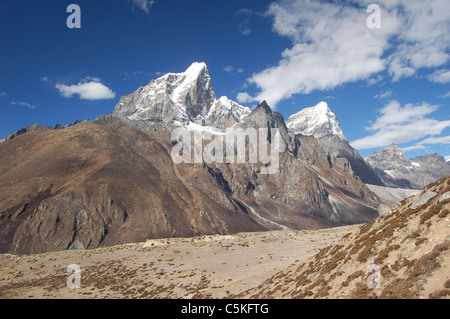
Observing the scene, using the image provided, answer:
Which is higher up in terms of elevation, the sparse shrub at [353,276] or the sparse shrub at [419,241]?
the sparse shrub at [419,241]

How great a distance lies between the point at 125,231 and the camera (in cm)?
12862

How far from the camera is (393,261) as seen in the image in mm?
19328

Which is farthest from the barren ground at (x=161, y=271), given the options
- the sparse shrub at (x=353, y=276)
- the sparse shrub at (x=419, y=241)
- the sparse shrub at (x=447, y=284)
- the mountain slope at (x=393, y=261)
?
the sparse shrub at (x=447, y=284)

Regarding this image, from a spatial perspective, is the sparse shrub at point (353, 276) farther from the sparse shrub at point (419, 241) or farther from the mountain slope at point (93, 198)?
the mountain slope at point (93, 198)

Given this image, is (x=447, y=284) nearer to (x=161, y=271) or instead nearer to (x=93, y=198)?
(x=161, y=271)

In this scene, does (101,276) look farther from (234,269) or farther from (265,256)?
(265,256)

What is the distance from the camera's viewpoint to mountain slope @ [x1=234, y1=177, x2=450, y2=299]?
16297 mm

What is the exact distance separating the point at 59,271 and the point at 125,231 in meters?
65.7

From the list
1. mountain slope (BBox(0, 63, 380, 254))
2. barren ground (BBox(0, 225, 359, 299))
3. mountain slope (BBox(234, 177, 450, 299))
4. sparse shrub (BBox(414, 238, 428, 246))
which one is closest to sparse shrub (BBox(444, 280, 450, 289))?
mountain slope (BBox(234, 177, 450, 299))

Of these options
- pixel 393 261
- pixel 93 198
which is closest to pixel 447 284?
pixel 393 261

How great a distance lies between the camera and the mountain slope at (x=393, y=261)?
1630 centimetres

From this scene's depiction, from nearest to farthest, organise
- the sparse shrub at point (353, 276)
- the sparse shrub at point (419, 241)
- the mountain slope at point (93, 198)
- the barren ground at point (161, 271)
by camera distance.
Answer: the sparse shrub at point (419, 241), the sparse shrub at point (353, 276), the barren ground at point (161, 271), the mountain slope at point (93, 198)
